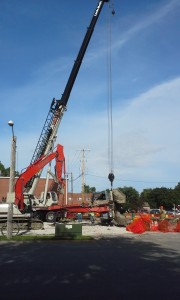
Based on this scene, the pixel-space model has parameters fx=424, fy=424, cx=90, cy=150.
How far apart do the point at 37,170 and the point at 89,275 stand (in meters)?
23.1

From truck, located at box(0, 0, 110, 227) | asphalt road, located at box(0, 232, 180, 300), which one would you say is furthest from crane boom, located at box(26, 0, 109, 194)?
asphalt road, located at box(0, 232, 180, 300)

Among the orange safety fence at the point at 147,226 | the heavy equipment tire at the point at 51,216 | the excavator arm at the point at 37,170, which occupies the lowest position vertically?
the orange safety fence at the point at 147,226

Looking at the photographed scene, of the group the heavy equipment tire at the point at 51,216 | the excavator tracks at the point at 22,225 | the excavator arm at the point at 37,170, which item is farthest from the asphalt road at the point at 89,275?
the heavy equipment tire at the point at 51,216

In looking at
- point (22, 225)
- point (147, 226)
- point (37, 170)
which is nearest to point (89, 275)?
point (22, 225)

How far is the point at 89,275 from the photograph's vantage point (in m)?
10.0

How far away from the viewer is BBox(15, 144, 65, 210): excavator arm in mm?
31422

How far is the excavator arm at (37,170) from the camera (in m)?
31.4

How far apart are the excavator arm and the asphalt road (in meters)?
16.5

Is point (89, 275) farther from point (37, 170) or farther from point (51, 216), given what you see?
point (51, 216)

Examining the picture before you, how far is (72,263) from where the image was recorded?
1212 cm

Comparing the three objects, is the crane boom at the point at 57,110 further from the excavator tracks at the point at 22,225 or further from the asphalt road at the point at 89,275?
the asphalt road at the point at 89,275

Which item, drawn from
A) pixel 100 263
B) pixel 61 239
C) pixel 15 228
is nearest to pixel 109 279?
pixel 100 263

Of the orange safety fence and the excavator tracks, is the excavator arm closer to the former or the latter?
the excavator tracks

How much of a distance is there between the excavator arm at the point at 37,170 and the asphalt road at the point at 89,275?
650 inches
